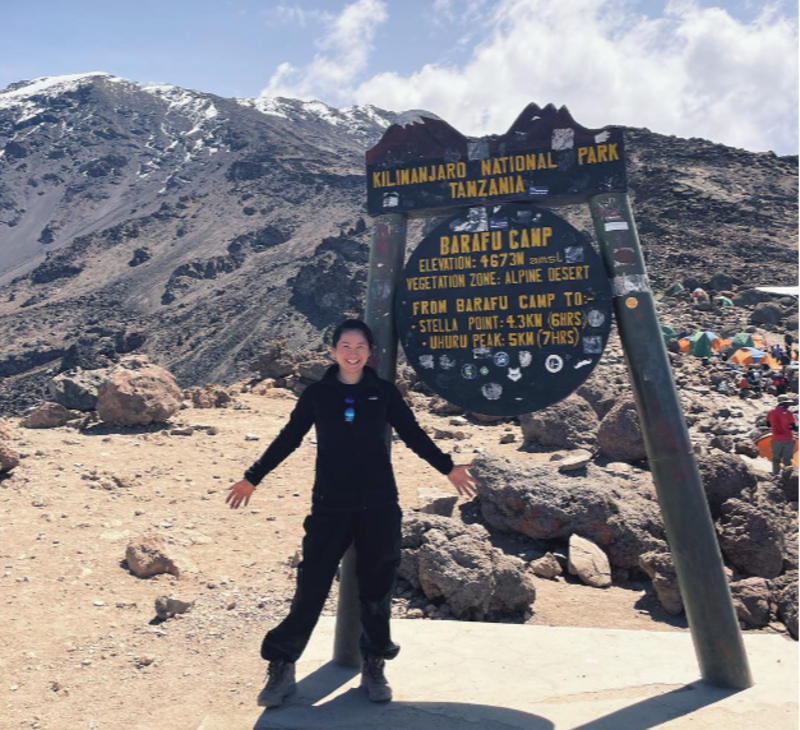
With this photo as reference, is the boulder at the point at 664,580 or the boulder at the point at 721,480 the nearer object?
the boulder at the point at 664,580

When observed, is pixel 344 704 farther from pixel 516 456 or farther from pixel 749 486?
pixel 516 456

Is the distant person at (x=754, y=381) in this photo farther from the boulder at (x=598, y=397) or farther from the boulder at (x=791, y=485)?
the boulder at (x=791, y=485)

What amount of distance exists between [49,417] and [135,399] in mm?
1159

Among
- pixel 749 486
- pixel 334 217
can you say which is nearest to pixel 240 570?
pixel 749 486

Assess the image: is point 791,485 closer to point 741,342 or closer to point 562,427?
point 562,427

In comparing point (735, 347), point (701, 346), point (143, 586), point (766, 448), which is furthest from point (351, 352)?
point (735, 347)

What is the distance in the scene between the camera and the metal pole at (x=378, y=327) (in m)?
3.22

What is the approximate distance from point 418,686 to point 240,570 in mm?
2425

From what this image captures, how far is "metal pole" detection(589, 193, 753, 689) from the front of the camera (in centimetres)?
292

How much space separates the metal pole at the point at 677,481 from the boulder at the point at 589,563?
216cm

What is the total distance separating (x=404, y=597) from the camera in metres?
4.65

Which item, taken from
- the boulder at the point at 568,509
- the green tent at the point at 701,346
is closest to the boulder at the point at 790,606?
the boulder at the point at 568,509

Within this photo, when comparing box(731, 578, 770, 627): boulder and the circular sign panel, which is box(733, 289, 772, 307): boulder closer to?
box(731, 578, 770, 627): boulder

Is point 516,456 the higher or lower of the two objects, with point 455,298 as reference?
lower
